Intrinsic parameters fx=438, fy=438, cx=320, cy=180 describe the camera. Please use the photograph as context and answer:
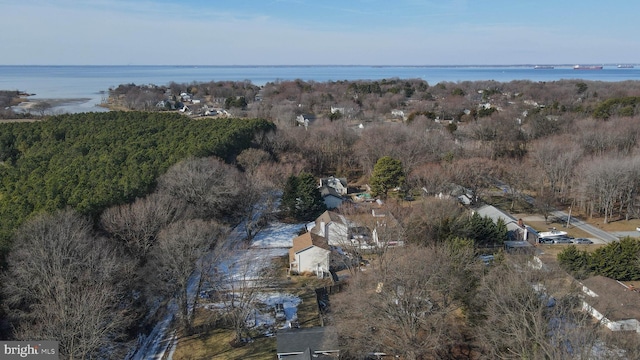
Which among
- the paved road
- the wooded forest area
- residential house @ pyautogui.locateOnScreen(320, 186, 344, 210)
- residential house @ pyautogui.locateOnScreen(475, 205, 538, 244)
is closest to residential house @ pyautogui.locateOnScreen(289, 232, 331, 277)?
the wooded forest area

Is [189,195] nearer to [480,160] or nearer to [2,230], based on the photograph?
[2,230]

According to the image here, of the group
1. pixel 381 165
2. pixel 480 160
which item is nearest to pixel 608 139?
pixel 480 160

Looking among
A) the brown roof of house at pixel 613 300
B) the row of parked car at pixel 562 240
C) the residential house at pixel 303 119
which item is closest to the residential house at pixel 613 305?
the brown roof of house at pixel 613 300

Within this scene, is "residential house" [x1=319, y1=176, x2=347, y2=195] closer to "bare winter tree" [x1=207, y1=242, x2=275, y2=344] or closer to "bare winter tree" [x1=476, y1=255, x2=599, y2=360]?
"bare winter tree" [x1=207, y1=242, x2=275, y2=344]

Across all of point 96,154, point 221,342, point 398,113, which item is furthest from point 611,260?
point 398,113

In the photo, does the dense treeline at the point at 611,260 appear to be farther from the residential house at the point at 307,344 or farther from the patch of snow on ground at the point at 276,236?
the patch of snow on ground at the point at 276,236
